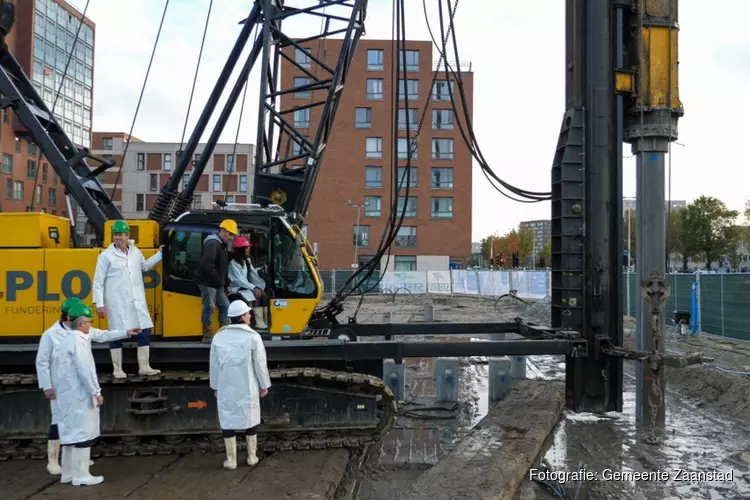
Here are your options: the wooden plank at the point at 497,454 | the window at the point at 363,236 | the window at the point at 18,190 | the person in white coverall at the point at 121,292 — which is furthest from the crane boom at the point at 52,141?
the window at the point at 18,190

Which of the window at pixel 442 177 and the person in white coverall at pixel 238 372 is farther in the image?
the window at pixel 442 177

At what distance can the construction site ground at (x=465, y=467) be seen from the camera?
576 cm

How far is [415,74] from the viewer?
54469 mm

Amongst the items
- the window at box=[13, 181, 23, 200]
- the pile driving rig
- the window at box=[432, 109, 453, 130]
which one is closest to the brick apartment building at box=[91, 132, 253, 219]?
the window at box=[13, 181, 23, 200]

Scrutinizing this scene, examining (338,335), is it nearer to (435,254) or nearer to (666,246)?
(666,246)

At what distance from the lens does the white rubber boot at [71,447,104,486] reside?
5.79 metres

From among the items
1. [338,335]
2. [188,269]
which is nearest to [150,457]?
[188,269]

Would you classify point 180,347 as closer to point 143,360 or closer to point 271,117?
point 143,360

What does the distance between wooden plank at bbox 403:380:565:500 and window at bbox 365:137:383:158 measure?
47.0 meters

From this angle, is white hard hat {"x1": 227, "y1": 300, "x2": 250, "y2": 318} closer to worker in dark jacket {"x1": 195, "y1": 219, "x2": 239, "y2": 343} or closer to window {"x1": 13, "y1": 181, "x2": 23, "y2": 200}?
worker in dark jacket {"x1": 195, "y1": 219, "x2": 239, "y2": 343}

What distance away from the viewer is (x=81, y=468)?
5.82 m

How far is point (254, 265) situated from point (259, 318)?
25.3 inches

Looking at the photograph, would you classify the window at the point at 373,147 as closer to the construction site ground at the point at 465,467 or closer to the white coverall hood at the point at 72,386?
the construction site ground at the point at 465,467

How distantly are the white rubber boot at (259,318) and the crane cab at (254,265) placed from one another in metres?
0.07
